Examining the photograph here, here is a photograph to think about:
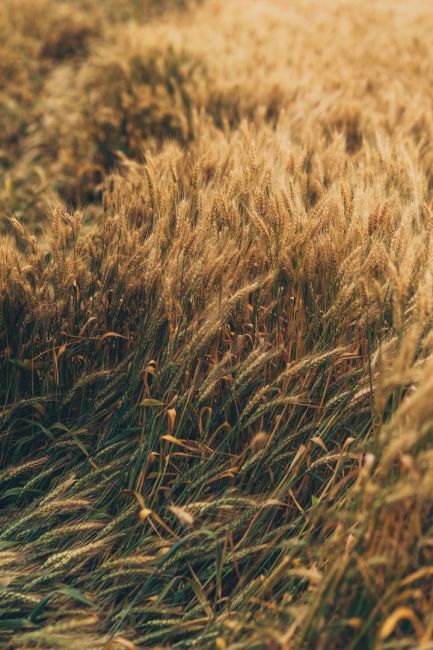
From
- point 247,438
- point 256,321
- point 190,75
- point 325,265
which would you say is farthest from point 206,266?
point 190,75

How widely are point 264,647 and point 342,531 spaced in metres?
0.25

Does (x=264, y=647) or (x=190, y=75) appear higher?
(x=190, y=75)

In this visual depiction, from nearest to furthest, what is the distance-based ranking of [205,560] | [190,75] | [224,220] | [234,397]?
[205,560] → [234,397] → [224,220] → [190,75]

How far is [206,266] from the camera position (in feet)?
5.43

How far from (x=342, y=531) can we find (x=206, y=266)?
29.3 inches

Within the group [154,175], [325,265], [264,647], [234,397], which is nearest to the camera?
[264,647]

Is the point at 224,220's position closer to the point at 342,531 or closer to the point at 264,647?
the point at 342,531

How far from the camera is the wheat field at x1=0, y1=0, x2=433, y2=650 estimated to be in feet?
3.64

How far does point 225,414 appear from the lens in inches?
62.3

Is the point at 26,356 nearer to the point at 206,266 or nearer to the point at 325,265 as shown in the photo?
the point at 206,266

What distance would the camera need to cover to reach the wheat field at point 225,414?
1110mm

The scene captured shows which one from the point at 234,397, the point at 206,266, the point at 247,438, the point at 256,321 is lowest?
the point at 247,438

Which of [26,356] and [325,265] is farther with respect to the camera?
[26,356]

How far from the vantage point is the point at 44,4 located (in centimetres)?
607
